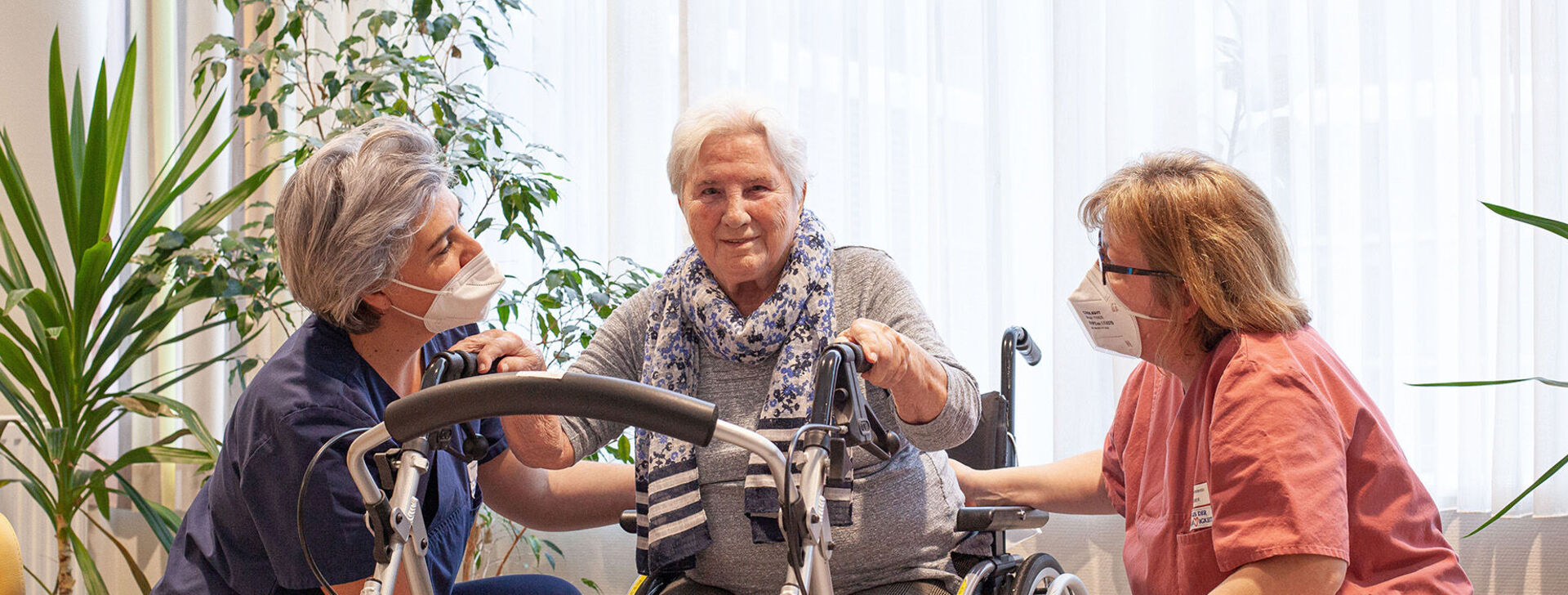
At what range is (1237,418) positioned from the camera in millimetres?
1328

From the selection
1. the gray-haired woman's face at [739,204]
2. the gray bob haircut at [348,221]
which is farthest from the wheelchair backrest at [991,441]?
the gray bob haircut at [348,221]

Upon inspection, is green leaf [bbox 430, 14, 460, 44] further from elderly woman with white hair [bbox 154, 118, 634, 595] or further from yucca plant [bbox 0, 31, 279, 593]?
elderly woman with white hair [bbox 154, 118, 634, 595]

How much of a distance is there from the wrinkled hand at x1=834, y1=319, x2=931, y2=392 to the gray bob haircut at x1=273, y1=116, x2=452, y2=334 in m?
0.67

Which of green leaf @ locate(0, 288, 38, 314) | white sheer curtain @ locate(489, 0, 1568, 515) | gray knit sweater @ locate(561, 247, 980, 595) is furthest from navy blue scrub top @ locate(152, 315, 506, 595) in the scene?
white sheer curtain @ locate(489, 0, 1568, 515)

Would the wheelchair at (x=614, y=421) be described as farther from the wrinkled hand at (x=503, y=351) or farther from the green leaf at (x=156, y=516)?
the green leaf at (x=156, y=516)

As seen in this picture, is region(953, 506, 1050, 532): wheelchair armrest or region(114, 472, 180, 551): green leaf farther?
region(114, 472, 180, 551): green leaf

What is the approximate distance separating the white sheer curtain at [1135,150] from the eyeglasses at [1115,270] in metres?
1.26

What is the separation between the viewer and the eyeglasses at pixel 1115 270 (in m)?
1.46

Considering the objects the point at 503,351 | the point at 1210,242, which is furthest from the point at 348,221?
the point at 1210,242

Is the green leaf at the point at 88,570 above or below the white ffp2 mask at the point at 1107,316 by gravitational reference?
below

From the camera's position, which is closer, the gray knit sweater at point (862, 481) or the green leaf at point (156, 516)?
the gray knit sweater at point (862, 481)

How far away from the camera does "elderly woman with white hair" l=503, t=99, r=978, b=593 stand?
1.60m

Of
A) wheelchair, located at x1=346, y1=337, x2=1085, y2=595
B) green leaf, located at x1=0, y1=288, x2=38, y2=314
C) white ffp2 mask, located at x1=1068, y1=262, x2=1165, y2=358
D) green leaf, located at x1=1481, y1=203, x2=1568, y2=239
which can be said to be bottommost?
wheelchair, located at x1=346, y1=337, x2=1085, y2=595

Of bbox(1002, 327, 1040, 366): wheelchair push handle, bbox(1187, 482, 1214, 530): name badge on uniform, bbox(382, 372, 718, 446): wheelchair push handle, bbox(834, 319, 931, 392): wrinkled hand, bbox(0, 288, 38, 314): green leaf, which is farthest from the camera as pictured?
bbox(0, 288, 38, 314): green leaf
